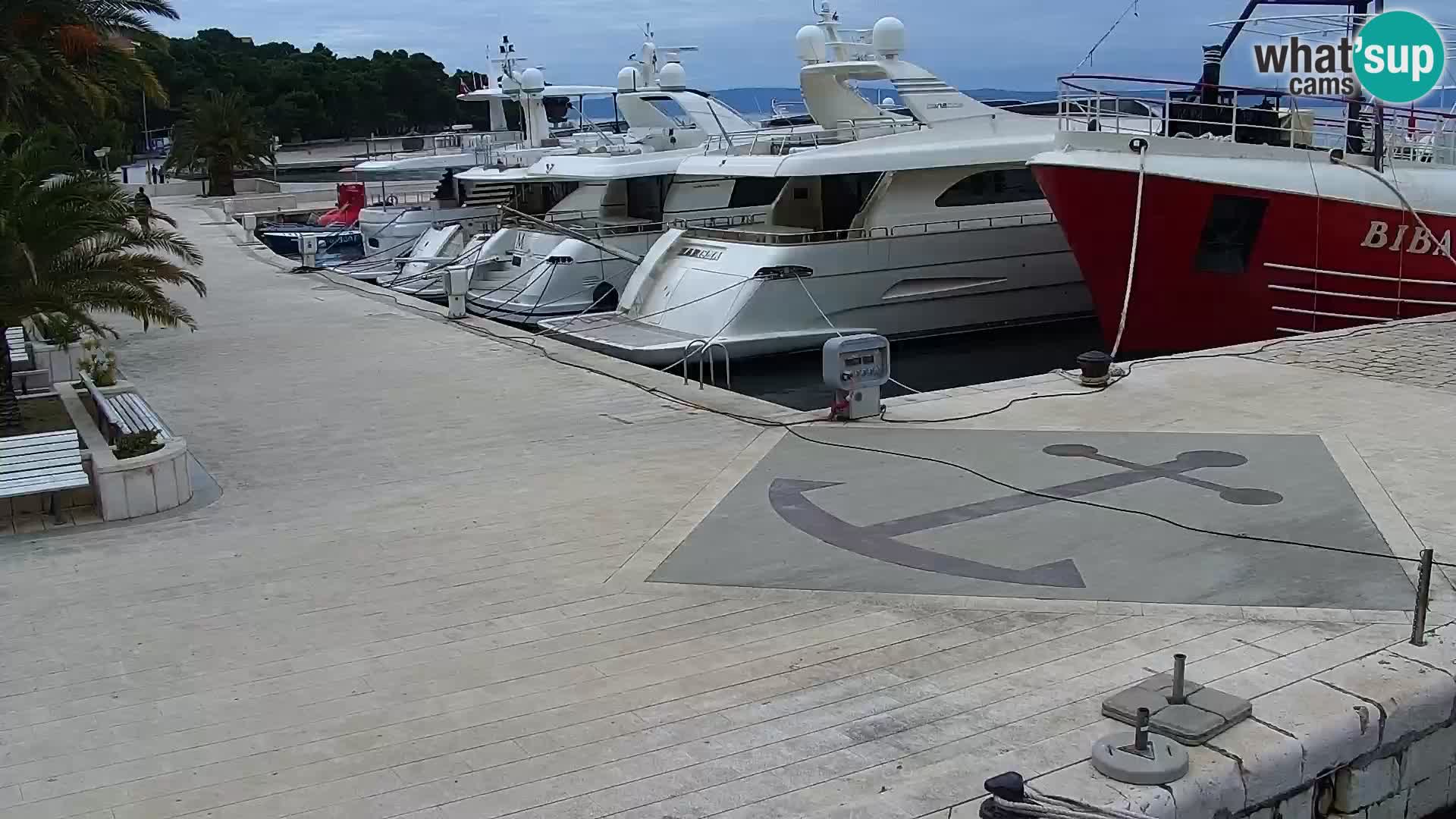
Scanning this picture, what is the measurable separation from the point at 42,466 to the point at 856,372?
18.4 ft

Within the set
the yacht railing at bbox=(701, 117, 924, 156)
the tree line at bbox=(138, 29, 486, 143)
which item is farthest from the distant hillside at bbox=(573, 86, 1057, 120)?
the tree line at bbox=(138, 29, 486, 143)

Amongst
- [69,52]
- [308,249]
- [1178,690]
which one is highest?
[69,52]

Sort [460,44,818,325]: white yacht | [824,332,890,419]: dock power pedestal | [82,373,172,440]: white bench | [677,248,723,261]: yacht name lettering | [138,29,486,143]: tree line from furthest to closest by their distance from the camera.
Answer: [138,29,486,143]: tree line → [460,44,818,325]: white yacht → [677,248,723,261]: yacht name lettering → [824,332,890,419]: dock power pedestal → [82,373,172,440]: white bench

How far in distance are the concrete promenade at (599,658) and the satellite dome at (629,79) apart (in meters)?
21.1

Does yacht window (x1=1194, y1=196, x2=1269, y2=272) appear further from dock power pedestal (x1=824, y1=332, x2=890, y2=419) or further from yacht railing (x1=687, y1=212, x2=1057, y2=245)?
dock power pedestal (x1=824, y1=332, x2=890, y2=419)

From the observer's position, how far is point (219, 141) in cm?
4634

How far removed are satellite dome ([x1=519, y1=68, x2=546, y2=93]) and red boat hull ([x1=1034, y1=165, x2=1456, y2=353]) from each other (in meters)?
17.5

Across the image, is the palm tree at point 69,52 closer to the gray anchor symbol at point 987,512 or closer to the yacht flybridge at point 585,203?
the yacht flybridge at point 585,203

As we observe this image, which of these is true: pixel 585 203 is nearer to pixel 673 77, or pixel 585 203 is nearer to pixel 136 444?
pixel 673 77

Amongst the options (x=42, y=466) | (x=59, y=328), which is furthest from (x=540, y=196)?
(x=42, y=466)

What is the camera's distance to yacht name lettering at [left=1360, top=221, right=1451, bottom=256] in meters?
15.1

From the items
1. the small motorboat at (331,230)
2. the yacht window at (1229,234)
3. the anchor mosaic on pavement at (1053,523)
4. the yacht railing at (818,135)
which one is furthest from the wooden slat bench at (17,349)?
the small motorboat at (331,230)

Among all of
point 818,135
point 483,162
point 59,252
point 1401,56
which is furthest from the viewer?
point 483,162

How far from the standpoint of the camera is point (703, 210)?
945 inches
